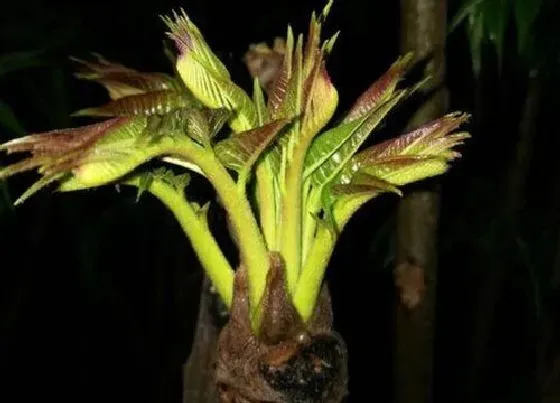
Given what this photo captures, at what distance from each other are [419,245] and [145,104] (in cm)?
22

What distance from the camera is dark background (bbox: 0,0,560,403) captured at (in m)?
0.97

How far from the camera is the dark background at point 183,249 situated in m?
0.97

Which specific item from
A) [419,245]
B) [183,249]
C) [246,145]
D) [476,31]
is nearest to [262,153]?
[246,145]

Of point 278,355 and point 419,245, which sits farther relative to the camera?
point 419,245

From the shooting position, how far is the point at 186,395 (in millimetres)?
534

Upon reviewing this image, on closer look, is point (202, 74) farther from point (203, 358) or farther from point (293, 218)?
point (203, 358)

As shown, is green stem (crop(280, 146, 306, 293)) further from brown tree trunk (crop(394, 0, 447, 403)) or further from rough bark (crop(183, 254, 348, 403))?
brown tree trunk (crop(394, 0, 447, 403))

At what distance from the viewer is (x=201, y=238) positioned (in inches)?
15.0

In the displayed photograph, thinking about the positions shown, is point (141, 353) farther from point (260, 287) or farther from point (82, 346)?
point (260, 287)

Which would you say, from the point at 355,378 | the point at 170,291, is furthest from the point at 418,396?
the point at 170,291

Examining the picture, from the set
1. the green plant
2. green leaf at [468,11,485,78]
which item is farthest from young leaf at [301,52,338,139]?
green leaf at [468,11,485,78]

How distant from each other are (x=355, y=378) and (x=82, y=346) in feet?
1.81

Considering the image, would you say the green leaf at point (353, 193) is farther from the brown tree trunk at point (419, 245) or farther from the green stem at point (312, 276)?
the brown tree trunk at point (419, 245)

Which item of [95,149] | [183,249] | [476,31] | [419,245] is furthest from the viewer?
[183,249]
